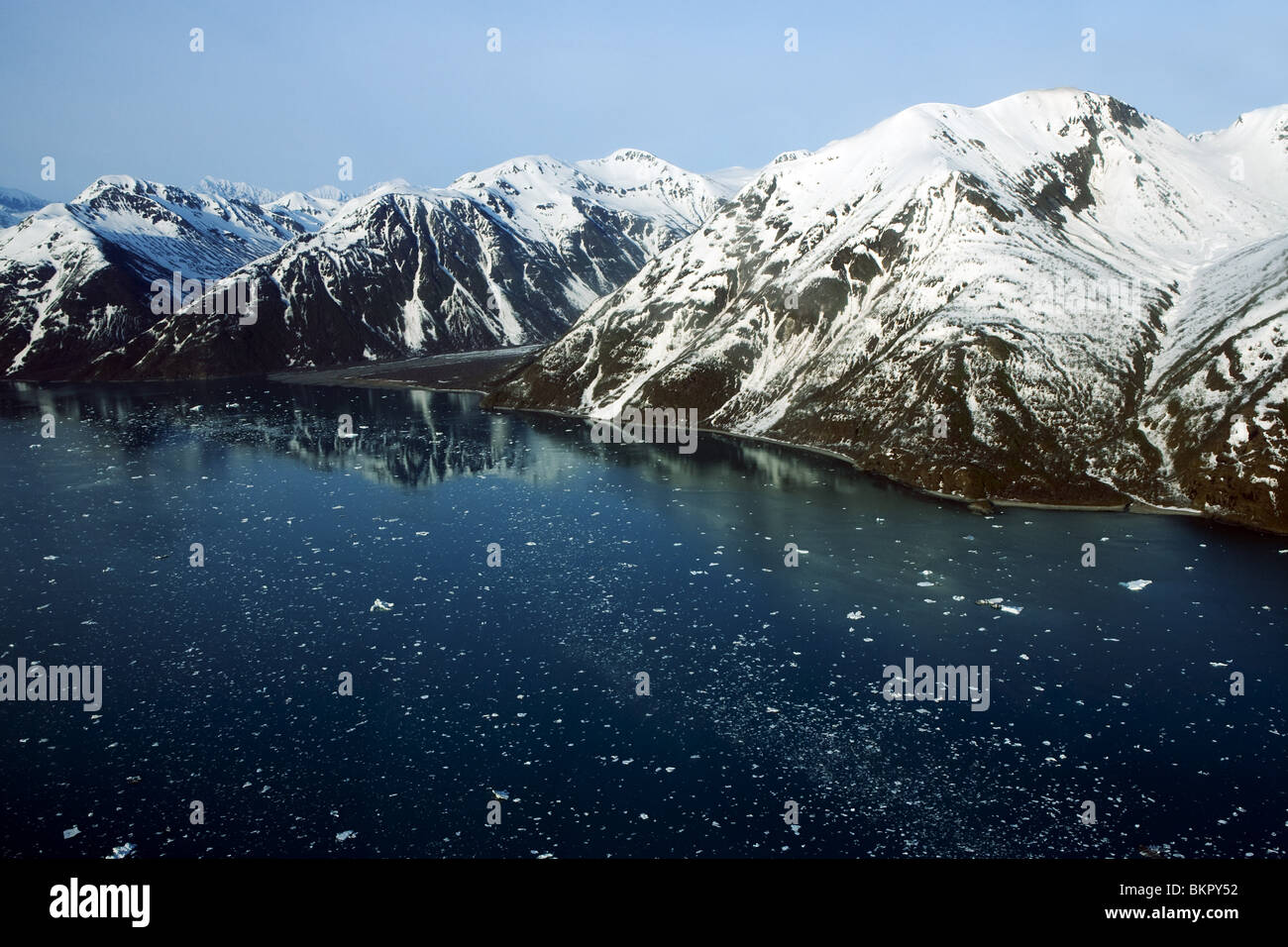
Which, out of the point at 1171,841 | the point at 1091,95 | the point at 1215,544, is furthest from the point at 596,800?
the point at 1091,95

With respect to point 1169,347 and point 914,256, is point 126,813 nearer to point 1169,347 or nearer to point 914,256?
point 1169,347

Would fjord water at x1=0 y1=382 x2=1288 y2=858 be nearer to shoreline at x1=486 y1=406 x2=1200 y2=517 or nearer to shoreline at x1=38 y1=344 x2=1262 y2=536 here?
shoreline at x1=486 y1=406 x2=1200 y2=517

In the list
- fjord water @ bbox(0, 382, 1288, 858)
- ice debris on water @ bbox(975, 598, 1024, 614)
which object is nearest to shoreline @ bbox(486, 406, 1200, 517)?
fjord water @ bbox(0, 382, 1288, 858)

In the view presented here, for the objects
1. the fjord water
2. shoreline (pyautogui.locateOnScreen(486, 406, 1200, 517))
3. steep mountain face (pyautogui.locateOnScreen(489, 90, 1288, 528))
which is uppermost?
steep mountain face (pyautogui.locateOnScreen(489, 90, 1288, 528))

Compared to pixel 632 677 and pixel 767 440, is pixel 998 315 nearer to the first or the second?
pixel 767 440

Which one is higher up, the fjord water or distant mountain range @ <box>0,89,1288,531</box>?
distant mountain range @ <box>0,89,1288,531</box>

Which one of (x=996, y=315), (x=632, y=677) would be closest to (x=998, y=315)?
(x=996, y=315)

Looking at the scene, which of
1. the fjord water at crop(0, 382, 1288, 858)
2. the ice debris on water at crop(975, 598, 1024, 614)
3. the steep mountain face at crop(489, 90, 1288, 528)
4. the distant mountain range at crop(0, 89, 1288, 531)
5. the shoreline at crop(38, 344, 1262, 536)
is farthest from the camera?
the steep mountain face at crop(489, 90, 1288, 528)
